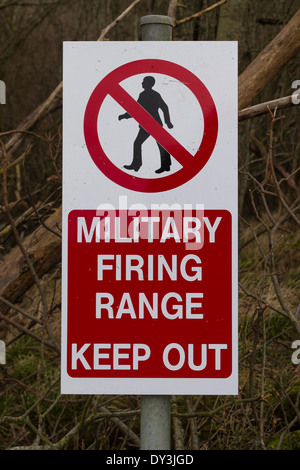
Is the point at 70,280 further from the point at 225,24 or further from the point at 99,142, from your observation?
the point at 225,24

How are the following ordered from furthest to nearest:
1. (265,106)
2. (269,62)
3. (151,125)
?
(269,62)
(265,106)
(151,125)

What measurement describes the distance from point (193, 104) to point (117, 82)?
0.26 metres

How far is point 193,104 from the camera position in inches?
86.5

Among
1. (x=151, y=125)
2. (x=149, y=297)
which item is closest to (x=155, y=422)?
(x=149, y=297)

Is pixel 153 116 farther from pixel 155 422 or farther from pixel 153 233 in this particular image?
pixel 155 422

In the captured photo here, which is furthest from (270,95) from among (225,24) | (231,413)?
(231,413)

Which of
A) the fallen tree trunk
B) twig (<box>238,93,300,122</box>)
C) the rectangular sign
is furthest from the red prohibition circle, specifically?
the fallen tree trunk

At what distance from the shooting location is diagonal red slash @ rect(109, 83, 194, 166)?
217 centimetres

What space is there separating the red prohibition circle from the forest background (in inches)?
25.2

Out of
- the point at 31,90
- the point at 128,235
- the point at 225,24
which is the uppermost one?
the point at 31,90

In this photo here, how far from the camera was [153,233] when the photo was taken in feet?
7.16

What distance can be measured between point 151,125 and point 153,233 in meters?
0.35

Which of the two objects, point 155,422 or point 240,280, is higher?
point 240,280
